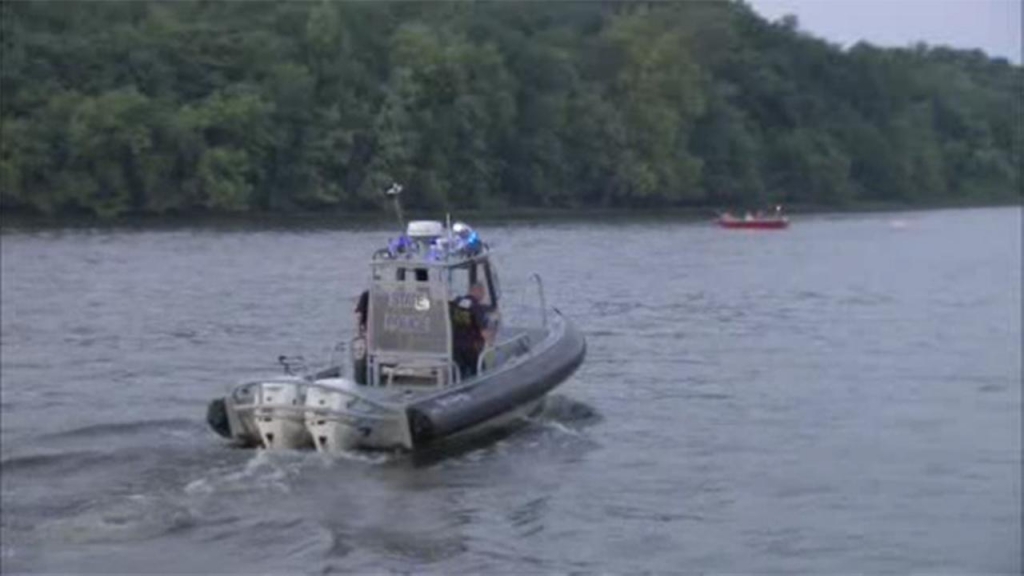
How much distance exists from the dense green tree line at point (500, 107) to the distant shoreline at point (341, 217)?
246 mm

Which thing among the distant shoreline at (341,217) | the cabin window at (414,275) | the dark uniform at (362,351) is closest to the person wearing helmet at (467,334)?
the cabin window at (414,275)

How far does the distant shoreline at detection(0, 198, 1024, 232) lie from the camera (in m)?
Result: 28.5

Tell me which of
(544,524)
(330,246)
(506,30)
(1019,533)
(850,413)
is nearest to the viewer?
(1019,533)

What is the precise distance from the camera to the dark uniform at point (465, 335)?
1783 centimetres

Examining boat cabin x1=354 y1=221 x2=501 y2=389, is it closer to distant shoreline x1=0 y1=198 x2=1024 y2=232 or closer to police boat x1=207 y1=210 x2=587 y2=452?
police boat x1=207 y1=210 x2=587 y2=452

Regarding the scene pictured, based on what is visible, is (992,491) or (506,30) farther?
(506,30)

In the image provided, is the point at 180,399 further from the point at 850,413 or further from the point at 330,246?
the point at 330,246

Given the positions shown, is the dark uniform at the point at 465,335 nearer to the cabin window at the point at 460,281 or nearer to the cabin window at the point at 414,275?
the cabin window at the point at 460,281

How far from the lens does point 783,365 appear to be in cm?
2358

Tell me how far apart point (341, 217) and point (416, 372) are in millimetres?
11439

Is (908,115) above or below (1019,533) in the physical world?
above

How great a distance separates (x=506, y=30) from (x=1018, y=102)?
9.06 m

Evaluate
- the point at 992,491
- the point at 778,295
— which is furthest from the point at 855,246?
the point at 992,491

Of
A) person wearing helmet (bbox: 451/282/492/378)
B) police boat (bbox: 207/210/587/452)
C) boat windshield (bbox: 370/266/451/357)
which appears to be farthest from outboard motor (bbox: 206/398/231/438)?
person wearing helmet (bbox: 451/282/492/378)
